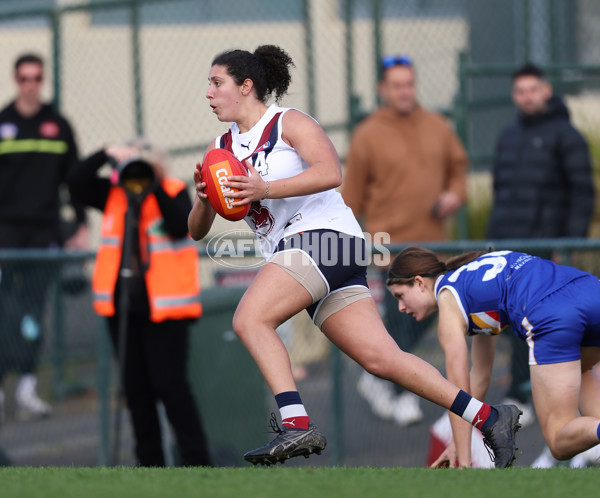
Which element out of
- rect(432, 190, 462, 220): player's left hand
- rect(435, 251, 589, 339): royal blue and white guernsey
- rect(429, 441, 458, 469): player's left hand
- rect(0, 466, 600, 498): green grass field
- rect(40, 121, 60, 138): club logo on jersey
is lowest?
rect(429, 441, 458, 469): player's left hand

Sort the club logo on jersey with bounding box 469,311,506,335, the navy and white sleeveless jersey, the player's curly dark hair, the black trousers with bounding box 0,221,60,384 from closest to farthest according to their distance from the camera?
the navy and white sleeveless jersey
the player's curly dark hair
the club logo on jersey with bounding box 469,311,506,335
the black trousers with bounding box 0,221,60,384

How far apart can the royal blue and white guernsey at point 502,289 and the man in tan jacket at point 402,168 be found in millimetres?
2895

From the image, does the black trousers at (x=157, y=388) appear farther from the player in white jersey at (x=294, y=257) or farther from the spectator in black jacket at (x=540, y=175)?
the spectator in black jacket at (x=540, y=175)

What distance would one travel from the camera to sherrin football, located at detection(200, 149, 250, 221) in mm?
4926

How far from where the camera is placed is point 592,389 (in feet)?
18.6

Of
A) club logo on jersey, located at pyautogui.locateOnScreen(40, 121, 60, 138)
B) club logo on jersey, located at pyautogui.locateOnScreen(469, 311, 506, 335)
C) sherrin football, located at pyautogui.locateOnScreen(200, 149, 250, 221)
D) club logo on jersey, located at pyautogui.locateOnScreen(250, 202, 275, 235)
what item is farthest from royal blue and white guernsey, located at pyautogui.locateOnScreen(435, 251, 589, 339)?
club logo on jersey, located at pyautogui.locateOnScreen(40, 121, 60, 138)

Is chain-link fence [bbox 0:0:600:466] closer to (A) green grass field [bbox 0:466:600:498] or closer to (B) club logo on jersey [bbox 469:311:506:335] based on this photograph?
(B) club logo on jersey [bbox 469:311:506:335]

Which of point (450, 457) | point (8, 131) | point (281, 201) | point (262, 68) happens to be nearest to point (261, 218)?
point (281, 201)

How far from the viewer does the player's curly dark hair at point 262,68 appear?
5246mm

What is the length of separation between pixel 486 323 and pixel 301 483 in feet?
4.77

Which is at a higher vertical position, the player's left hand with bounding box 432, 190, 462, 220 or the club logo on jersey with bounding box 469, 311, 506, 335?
the player's left hand with bounding box 432, 190, 462, 220

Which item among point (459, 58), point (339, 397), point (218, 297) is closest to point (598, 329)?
point (339, 397)

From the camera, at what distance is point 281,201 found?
514cm

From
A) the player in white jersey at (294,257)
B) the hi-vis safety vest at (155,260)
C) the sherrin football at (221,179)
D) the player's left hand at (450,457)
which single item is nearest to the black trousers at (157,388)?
the hi-vis safety vest at (155,260)
